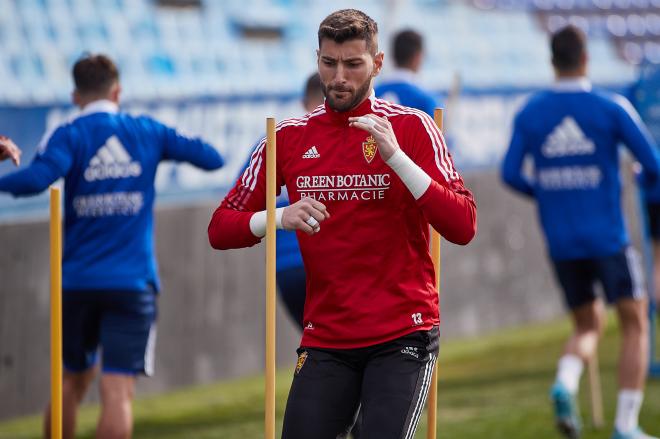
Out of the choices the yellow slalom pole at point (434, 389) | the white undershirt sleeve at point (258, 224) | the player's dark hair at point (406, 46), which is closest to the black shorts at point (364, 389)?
the yellow slalom pole at point (434, 389)

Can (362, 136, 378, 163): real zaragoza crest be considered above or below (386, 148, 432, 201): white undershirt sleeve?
above

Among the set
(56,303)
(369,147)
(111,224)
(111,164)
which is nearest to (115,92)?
(111,164)

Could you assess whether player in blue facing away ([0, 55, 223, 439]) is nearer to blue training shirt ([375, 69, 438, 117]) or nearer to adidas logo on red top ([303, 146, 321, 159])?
adidas logo on red top ([303, 146, 321, 159])

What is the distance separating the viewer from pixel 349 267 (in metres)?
4.15

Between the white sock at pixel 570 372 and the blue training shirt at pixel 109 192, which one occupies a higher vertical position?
the blue training shirt at pixel 109 192

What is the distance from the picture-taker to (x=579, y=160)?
23.5ft

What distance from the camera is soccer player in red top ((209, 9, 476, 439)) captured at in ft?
13.4

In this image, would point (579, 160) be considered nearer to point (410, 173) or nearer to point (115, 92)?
point (115, 92)

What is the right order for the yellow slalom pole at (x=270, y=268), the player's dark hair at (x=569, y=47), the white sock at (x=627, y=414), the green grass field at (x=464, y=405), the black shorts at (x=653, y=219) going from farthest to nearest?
the black shorts at (x=653, y=219) < the green grass field at (x=464, y=405) < the player's dark hair at (x=569, y=47) < the white sock at (x=627, y=414) < the yellow slalom pole at (x=270, y=268)

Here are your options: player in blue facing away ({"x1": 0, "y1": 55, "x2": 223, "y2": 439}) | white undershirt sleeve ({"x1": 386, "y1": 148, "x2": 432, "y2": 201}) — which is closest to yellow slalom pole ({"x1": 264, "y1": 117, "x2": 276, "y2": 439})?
white undershirt sleeve ({"x1": 386, "y1": 148, "x2": 432, "y2": 201})

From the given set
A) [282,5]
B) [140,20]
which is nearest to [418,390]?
[140,20]

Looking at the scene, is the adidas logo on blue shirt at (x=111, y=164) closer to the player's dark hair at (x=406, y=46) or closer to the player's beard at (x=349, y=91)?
the player's beard at (x=349, y=91)

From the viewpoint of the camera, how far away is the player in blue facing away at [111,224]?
19.5 ft

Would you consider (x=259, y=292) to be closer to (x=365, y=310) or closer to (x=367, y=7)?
(x=365, y=310)
